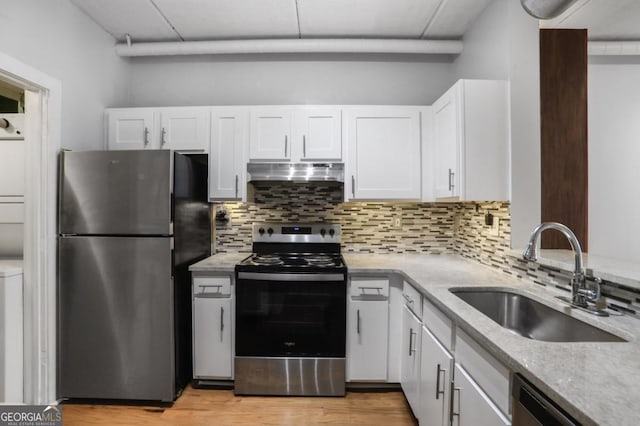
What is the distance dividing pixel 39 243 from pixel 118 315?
673 mm

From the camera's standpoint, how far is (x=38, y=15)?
205 centimetres

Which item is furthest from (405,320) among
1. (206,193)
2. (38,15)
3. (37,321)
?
(38,15)

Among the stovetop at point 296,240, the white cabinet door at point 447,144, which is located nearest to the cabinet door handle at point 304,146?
the stovetop at point 296,240

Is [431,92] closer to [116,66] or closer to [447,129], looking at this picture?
[447,129]

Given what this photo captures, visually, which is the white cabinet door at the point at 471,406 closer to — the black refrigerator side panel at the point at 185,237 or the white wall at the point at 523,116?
the white wall at the point at 523,116

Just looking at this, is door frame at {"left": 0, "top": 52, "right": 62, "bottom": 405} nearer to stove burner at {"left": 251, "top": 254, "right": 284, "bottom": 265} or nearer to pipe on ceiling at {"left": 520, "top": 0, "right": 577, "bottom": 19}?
stove burner at {"left": 251, "top": 254, "right": 284, "bottom": 265}

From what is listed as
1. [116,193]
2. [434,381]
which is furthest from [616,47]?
[116,193]

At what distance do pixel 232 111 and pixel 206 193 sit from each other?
698mm

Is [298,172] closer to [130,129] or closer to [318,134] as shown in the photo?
[318,134]

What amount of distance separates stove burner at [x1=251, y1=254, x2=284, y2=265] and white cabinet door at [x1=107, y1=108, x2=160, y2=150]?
48.6 inches

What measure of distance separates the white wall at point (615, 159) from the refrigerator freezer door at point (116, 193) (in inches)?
124

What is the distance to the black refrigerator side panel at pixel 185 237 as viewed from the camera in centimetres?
219

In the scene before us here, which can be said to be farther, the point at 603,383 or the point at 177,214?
the point at 177,214

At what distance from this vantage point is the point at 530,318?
63.0 inches
